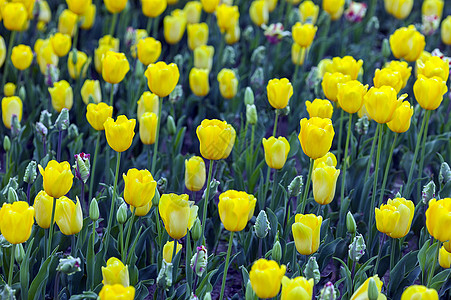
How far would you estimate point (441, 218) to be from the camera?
1897mm

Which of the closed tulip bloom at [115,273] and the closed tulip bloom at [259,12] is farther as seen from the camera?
the closed tulip bloom at [259,12]

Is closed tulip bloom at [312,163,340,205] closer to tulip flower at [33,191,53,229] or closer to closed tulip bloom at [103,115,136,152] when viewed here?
closed tulip bloom at [103,115,136,152]

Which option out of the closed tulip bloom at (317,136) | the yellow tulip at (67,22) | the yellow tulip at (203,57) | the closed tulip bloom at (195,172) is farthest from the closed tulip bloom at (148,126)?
the yellow tulip at (67,22)

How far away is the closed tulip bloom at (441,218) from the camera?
1894 millimetres

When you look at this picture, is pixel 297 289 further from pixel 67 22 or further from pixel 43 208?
pixel 67 22

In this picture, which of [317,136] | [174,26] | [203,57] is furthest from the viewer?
[174,26]

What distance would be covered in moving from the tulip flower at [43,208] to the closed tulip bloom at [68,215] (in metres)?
0.04

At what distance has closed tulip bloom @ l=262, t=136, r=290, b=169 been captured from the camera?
8.05 feet

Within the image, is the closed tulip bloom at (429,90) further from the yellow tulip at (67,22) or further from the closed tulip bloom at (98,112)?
the yellow tulip at (67,22)

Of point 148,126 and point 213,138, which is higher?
point 213,138

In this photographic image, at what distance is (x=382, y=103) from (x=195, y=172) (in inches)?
29.8

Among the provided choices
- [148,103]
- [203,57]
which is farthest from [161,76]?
[203,57]

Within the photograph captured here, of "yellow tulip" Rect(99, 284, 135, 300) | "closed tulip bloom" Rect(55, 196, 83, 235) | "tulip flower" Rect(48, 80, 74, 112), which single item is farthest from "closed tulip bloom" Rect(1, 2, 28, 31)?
"yellow tulip" Rect(99, 284, 135, 300)

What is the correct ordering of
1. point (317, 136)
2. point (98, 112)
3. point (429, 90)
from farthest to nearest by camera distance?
1. point (98, 112)
2. point (429, 90)
3. point (317, 136)
